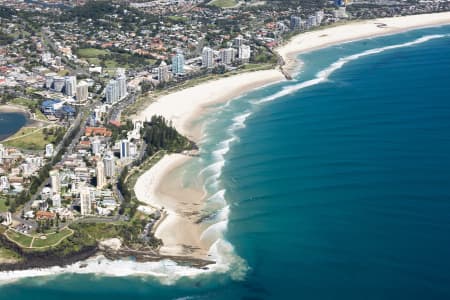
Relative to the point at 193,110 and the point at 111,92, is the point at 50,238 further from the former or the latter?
the point at 111,92

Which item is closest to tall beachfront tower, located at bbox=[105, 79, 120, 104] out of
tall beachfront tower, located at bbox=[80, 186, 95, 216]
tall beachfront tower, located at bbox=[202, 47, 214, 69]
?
tall beachfront tower, located at bbox=[202, 47, 214, 69]

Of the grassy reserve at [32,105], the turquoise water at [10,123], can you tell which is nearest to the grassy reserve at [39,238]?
the turquoise water at [10,123]

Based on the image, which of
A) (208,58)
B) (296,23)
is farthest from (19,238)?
(296,23)

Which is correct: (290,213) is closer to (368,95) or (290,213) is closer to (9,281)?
(9,281)

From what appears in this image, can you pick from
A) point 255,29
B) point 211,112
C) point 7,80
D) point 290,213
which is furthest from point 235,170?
point 255,29

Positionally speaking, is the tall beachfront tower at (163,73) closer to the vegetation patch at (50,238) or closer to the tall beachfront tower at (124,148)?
the tall beachfront tower at (124,148)

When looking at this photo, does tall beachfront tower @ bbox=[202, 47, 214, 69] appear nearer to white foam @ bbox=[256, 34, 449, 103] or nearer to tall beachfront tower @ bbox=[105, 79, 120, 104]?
white foam @ bbox=[256, 34, 449, 103]
